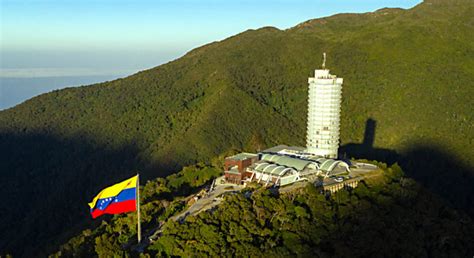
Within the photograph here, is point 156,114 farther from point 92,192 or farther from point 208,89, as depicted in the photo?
point 92,192

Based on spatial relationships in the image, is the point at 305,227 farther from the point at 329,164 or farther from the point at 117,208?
the point at 329,164

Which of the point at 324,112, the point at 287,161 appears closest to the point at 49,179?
the point at 324,112

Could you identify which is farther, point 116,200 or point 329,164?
point 329,164

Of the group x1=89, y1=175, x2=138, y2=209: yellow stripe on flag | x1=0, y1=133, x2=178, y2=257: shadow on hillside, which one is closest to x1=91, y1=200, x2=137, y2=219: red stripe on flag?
x1=89, y1=175, x2=138, y2=209: yellow stripe on flag

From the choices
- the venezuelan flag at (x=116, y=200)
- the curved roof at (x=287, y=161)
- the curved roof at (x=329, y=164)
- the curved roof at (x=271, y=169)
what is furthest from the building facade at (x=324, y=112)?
the venezuelan flag at (x=116, y=200)

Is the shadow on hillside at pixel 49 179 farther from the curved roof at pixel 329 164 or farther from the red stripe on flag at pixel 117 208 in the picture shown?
the red stripe on flag at pixel 117 208

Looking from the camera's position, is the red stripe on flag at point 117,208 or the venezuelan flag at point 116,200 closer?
the red stripe on flag at point 117,208

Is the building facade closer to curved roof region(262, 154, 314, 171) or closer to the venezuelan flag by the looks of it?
curved roof region(262, 154, 314, 171)
